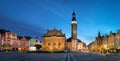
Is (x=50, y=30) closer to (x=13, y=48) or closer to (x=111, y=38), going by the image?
(x=13, y=48)

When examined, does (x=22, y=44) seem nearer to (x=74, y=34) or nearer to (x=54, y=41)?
(x=54, y=41)

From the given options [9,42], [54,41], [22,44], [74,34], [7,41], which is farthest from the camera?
[22,44]

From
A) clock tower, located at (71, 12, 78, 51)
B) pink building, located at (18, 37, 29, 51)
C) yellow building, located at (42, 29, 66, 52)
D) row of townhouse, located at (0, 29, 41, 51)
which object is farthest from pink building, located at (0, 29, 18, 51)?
clock tower, located at (71, 12, 78, 51)

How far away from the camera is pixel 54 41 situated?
158 meters

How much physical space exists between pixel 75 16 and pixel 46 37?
4291cm

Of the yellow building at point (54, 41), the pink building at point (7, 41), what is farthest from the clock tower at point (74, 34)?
the pink building at point (7, 41)

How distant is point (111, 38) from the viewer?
117 m

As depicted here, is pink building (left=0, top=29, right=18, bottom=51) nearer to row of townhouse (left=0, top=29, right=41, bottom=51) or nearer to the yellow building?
row of townhouse (left=0, top=29, right=41, bottom=51)

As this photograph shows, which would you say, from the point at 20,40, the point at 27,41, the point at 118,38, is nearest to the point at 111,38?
the point at 118,38

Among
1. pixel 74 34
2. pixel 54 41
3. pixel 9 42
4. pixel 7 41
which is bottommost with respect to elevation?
pixel 9 42

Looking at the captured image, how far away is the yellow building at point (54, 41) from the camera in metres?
157

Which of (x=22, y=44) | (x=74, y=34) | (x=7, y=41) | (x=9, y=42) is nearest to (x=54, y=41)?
(x=74, y=34)

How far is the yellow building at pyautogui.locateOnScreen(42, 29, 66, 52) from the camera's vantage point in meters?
157

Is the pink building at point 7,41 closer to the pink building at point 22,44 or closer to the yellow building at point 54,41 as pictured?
the pink building at point 22,44
